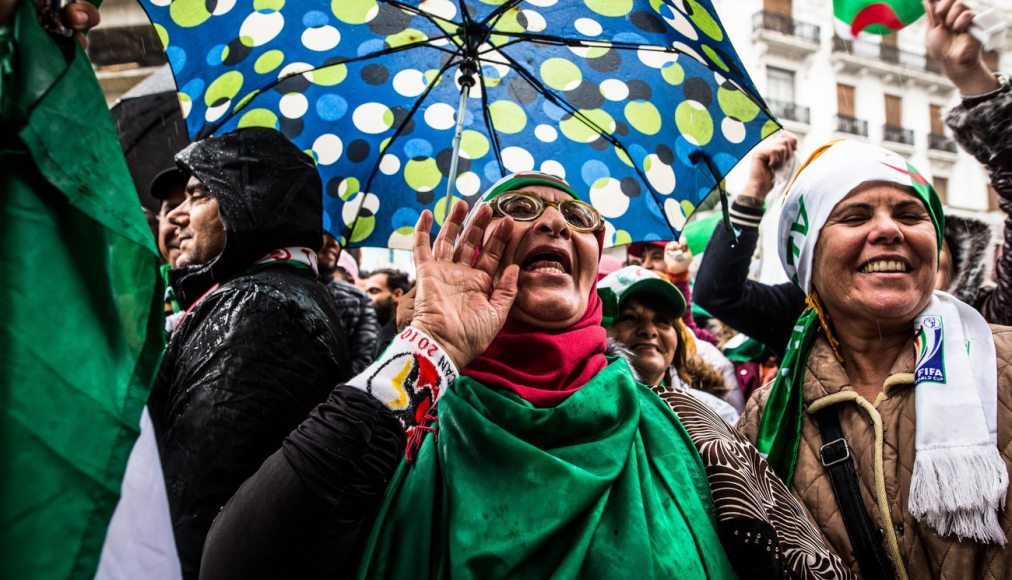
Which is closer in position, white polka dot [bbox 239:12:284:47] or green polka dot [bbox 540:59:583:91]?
white polka dot [bbox 239:12:284:47]

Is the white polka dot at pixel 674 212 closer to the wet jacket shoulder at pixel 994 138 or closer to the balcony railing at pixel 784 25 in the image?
the wet jacket shoulder at pixel 994 138

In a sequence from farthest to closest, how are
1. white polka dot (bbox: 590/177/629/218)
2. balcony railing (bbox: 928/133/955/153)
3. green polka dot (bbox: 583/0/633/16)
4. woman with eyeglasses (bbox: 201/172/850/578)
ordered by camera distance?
balcony railing (bbox: 928/133/955/153)
white polka dot (bbox: 590/177/629/218)
green polka dot (bbox: 583/0/633/16)
woman with eyeglasses (bbox: 201/172/850/578)

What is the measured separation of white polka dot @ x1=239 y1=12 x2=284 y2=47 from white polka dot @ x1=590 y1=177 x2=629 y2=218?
1393 millimetres

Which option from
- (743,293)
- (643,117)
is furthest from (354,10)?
(743,293)

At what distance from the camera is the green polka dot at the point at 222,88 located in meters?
2.81

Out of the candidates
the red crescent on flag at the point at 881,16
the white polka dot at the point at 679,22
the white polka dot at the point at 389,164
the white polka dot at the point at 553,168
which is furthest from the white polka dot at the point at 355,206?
the red crescent on flag at the point at 881,16

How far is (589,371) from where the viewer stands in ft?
6.54

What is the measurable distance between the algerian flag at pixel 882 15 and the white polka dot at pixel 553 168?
1.17 m

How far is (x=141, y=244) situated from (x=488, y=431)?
2.93 feet

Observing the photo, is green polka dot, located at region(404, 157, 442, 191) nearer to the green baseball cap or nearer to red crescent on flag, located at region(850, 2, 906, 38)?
the green baseball cap

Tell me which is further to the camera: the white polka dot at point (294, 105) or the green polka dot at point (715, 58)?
the white polka dot at point (294, 105)

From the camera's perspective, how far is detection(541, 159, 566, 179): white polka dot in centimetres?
300

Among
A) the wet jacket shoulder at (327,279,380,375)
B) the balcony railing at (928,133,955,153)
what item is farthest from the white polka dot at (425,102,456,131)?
the balcony railing at (928,133,955,153)

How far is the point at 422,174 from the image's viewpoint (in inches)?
125
